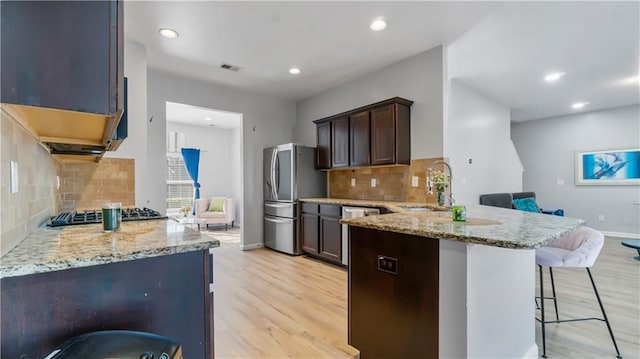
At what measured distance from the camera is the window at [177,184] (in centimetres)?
743

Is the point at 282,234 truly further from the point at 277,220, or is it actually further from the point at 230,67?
the point at 230,67

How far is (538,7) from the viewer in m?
2.69

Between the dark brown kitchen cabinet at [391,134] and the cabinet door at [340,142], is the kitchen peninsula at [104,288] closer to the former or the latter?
the dark brown kitchen cabinet at [391,134]

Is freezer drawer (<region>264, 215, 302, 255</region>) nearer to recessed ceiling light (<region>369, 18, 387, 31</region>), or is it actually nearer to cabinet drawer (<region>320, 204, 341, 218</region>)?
cabinet drawer (<region>320, 204, 341, 218</region>)

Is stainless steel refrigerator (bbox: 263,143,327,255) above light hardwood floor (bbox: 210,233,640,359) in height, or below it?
above

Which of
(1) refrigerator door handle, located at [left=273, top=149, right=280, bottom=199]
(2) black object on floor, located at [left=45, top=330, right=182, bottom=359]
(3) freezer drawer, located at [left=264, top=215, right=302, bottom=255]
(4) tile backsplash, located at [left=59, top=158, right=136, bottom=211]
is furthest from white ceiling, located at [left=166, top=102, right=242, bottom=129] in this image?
(2) black object on floor, located at [left=45, top=330, right=182, bottom=359]

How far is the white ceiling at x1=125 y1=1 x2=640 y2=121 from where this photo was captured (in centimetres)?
268

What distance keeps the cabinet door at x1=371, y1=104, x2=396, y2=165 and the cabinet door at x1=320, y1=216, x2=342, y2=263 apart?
3.23 feet

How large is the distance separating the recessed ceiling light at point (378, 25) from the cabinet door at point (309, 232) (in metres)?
2.51

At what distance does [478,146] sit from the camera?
4902mm

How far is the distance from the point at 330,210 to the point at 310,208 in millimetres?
436

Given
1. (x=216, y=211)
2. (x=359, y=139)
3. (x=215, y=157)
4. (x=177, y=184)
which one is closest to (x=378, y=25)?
(x=359, y=139)

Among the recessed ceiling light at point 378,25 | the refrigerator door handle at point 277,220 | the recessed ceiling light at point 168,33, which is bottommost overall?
the refrigerator door handle at point 277,220

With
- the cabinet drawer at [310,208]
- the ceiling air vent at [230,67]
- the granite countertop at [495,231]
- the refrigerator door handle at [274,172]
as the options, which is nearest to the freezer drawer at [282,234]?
the cabinet drawer at [310,208]
